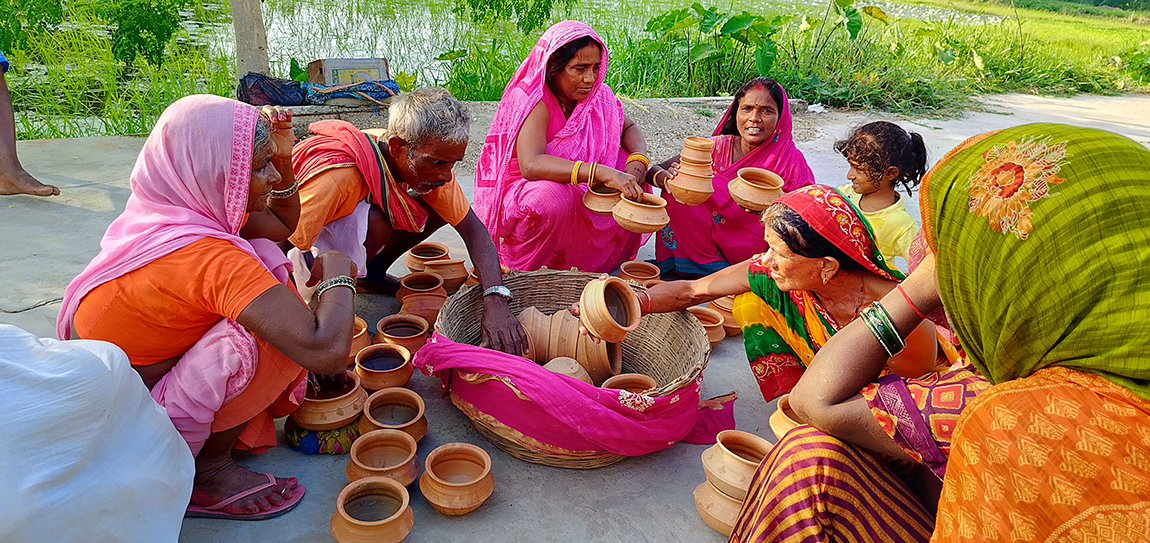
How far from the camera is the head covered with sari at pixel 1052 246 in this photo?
1.21m

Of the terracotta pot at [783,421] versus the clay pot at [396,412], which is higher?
the terracotta pot at [783,421]

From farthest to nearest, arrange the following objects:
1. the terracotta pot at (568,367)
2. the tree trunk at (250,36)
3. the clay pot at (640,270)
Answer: the tree trunk at (250,36) < the clay pot at (640,270) < the terracotta pot at (568,367)

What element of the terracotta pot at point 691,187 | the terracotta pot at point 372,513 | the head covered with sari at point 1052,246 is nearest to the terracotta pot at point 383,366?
the terracotta pot at point 372,513

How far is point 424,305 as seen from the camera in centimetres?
332

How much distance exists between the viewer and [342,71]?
5906 mm

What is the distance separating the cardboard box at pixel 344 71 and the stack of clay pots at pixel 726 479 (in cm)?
472

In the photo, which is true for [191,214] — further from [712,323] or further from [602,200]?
[712,323]

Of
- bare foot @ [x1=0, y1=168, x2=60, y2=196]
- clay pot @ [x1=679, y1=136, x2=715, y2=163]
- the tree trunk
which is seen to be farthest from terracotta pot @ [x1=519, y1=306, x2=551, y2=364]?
the tree trunk

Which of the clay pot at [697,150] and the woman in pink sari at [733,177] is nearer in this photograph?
the clay pot at [697,150]

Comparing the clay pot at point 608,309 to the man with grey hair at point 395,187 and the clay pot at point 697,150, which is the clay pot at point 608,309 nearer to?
the man with grey hair at point 395,187

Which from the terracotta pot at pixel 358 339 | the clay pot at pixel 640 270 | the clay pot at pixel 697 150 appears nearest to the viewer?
the terracotta pot at pixel 358 339

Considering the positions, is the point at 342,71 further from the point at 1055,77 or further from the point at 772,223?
the point at 1055,77

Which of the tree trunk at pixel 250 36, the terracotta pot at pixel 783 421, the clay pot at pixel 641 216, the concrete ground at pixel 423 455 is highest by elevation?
the tree trunk at pixel 250 36

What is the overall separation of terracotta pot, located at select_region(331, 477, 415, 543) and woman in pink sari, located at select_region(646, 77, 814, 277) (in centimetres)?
220
